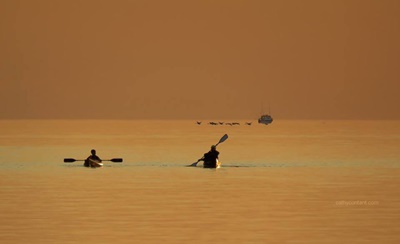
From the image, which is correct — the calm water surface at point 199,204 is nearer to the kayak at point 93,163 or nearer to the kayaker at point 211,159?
the kayaker at point 211,159

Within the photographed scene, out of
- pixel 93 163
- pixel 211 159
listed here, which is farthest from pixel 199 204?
pixel 93 163

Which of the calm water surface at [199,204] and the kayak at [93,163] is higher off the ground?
the kayak at [93,163]

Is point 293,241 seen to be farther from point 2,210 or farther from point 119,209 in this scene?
point 2,210

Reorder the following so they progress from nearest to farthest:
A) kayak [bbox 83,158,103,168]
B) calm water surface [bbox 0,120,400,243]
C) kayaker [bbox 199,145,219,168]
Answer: calm water surface [bbox 0,120,400,243] < kayaker [bbox 199,145,219,168] < kayak [bbox 83,158,103,168]

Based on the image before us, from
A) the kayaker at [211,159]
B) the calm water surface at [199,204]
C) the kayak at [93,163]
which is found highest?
the kayak at [93,163]

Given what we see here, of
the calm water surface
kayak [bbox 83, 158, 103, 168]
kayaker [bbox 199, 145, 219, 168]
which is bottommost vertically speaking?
the calm water surface

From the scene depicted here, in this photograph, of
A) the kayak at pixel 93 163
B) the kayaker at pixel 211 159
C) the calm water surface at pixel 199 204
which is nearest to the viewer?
the calm water surface at pixel 199 204

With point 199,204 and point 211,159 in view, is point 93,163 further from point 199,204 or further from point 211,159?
point 199,204

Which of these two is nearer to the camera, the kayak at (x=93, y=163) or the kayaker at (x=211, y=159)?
the kayaker at (x=211, y=159)

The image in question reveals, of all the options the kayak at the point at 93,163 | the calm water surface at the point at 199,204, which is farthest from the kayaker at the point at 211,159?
the kayak at the point at 93,163

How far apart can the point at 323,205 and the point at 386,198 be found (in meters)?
4.36

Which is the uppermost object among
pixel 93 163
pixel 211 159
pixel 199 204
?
pixel 93 163

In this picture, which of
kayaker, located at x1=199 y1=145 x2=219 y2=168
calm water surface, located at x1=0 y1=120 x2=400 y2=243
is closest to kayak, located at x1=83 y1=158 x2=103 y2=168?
calm water surface, located at x1=0 y1=120 x2=400 y2=243

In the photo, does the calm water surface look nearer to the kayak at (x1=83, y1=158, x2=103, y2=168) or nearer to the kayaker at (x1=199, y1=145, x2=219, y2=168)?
the kayaker at (x1=199, y1=145, x2=219, y2=168)
